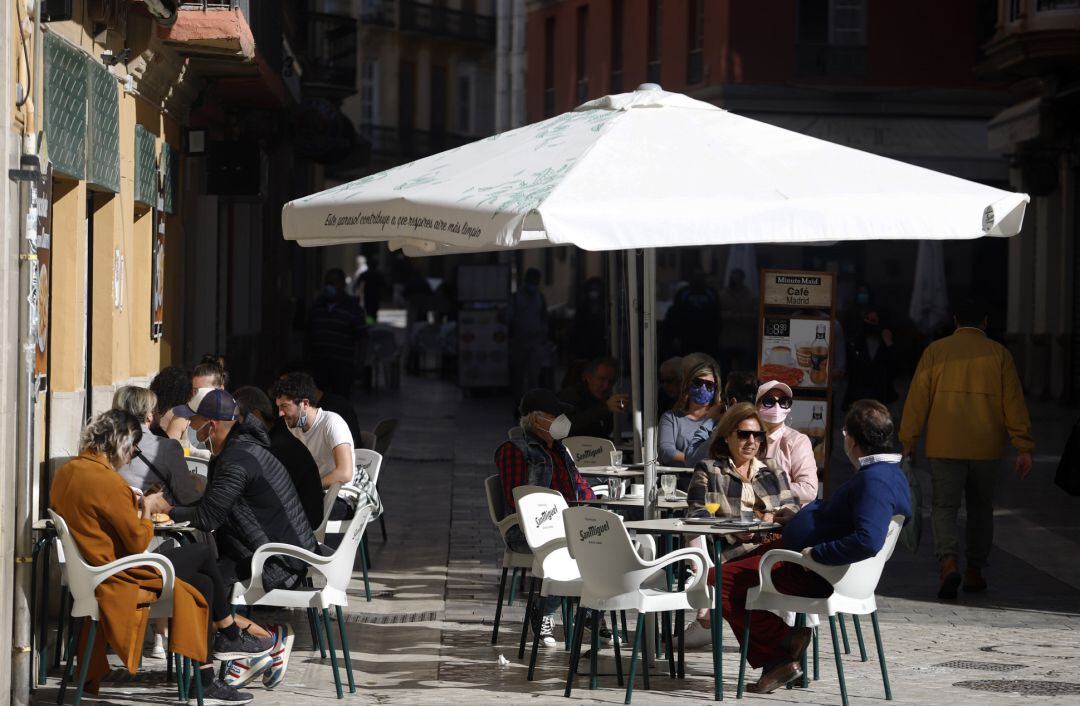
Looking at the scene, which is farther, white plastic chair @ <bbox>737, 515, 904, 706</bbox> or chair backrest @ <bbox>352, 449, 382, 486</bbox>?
chair backrest @ <bbox>352, 449, 382, 486</bbox>

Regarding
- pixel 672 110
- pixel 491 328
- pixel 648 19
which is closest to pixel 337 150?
pixel 491 328

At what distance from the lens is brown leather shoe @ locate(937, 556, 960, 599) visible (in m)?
11.1

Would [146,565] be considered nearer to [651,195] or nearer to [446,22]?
[651,195]

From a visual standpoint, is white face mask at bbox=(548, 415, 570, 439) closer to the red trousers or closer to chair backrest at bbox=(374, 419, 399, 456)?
the red trousers

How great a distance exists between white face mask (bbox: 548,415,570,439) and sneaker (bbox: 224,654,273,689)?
1996mm

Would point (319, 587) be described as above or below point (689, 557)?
below

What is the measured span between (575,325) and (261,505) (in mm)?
19321

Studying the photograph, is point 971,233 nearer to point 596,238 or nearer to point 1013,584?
point 596,238

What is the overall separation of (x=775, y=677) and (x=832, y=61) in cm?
2670

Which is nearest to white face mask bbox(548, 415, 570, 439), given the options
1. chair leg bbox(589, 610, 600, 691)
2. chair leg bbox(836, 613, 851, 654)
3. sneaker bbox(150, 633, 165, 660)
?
chair leg bbox(589, 610, 600, 691)

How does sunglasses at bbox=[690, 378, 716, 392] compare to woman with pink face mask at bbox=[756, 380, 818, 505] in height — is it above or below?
above

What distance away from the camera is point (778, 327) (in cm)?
1267

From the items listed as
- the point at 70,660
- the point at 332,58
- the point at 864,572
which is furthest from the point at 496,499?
the point at 332,58

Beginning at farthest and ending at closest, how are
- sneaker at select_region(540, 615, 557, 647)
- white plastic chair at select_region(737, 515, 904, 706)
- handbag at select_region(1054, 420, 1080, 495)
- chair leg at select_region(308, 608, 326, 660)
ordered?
handbag at select_region(1054, 420, 1080, 495)
sneaker at select_region(540, 615, 557, 647)
chair leg at select_region(308, 608, 326, 660)
white plastic chair at select_region(737, 515, 904, 706)
